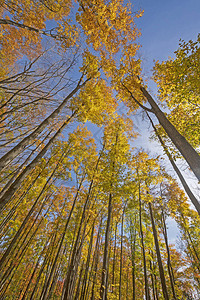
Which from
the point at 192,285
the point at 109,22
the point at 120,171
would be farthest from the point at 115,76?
the point at 192,285

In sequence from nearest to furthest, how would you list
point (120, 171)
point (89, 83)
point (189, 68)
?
point (189, 68) → point (120, 171) → point (89, 83)

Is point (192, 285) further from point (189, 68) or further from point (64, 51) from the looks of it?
point (64, 51)

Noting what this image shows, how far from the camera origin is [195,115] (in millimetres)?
5746

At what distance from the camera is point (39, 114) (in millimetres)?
6750

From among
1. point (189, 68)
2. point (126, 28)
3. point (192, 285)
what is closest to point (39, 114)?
point (126, 28)

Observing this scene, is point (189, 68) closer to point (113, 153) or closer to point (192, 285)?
point (113, 153)

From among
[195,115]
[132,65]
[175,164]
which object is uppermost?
[132,65]

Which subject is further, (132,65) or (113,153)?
(113,153)

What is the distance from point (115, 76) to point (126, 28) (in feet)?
6.24

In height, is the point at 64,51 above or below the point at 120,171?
above

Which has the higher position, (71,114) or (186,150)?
(71,114)

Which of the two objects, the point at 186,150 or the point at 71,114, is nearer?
the point at 186,150

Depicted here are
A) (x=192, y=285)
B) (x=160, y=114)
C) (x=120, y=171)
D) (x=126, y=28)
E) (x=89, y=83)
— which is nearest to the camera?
(x=160, y=114)

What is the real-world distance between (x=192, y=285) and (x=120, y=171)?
45.5 feet
